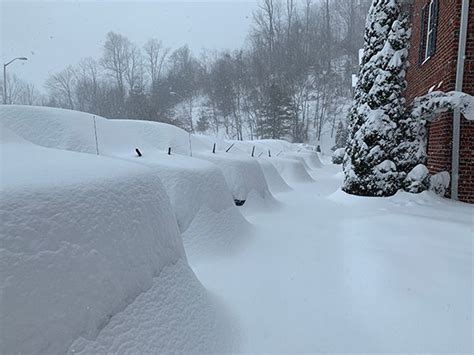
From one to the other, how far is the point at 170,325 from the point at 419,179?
261 inches

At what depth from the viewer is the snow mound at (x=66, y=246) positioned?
133 centimetres

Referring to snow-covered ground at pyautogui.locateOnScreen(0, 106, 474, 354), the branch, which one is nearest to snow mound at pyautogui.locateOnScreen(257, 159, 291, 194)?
snow-covered ground at pyautogui.locateOnScreen(0, 106, 474, 354)

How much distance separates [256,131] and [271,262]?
119ft

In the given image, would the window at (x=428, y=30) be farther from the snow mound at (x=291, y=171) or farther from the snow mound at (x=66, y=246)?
the snow mound at (x=66, y=246)

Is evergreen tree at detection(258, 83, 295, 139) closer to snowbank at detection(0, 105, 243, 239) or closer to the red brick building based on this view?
the red brick building

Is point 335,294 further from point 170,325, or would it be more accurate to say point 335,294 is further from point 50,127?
A: point 50,127

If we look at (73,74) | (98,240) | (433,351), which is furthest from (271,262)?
(73,74)

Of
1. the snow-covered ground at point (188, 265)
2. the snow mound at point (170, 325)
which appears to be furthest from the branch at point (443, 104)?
the snow mound at point (170, 325)

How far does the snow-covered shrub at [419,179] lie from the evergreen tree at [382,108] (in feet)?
1.19

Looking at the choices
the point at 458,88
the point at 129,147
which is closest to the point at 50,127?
the point at 129,147

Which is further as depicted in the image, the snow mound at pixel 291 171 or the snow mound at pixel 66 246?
the snow mound at pixel 291 171

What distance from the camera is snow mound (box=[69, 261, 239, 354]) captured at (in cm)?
171

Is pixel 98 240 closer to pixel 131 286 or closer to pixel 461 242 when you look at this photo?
pixel 131 286

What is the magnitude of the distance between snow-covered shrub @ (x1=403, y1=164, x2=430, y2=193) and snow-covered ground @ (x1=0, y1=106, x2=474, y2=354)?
0.83 m
